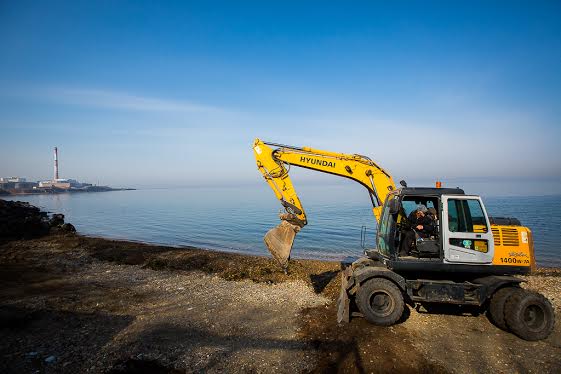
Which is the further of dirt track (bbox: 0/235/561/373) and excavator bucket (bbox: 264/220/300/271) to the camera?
excavator bucket (bbox: 264/220/300/271)

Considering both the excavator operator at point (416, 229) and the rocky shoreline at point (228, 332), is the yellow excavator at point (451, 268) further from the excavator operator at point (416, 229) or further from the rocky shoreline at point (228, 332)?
the rocky shoreline at point (228, 332)

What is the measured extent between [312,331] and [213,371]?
2.55m

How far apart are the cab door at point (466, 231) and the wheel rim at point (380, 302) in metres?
1.68

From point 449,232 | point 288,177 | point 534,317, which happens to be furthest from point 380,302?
point 288,177

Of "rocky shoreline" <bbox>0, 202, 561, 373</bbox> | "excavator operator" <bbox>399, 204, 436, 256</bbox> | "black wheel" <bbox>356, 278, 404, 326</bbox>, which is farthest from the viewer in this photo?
"excavator operator" <bbox>399, 204, 436, 256</bbox>

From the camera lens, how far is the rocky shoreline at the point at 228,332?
6.09 meters

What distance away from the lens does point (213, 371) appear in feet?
19.1

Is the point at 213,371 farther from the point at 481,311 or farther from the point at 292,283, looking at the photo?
the point at 481,311

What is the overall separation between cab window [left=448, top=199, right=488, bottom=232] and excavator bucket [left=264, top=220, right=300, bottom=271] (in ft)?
14.7

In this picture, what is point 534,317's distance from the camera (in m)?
7.34

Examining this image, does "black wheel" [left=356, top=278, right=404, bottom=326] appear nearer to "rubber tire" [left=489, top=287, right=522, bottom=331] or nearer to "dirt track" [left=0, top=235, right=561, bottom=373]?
"dirt track" [left=0, top=235, right=561, bottom=373]

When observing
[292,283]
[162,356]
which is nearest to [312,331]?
[162,356]

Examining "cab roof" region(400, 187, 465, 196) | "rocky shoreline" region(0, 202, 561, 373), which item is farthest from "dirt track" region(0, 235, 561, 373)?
"cab roof" region(400, 187, 465, 196)

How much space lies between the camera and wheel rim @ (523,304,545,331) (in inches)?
284
